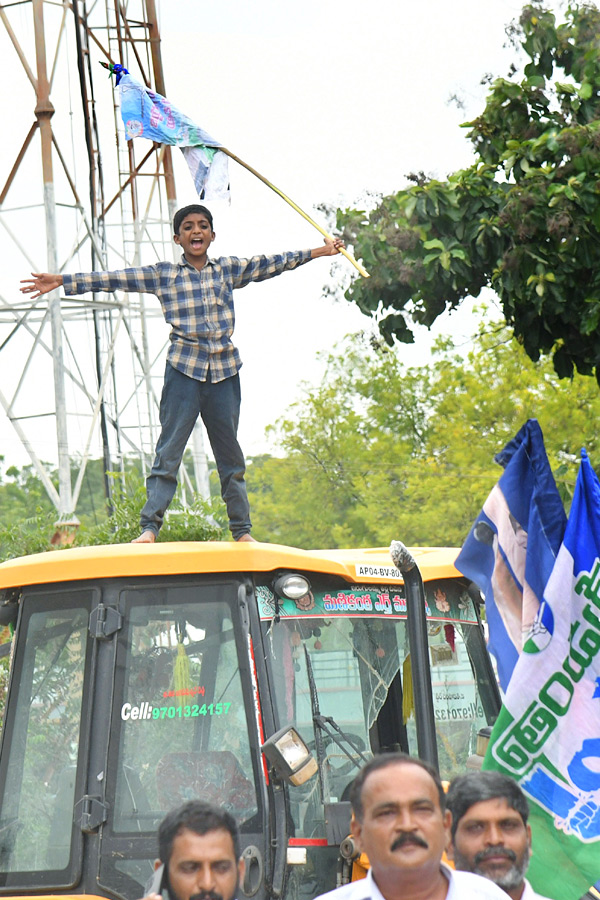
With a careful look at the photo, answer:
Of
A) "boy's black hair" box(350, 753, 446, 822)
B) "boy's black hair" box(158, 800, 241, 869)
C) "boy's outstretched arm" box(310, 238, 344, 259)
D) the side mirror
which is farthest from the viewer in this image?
"boy's outstretched arm" box(310, 238, 344, 259)

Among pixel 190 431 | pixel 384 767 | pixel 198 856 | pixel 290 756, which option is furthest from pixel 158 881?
pixel 190 431

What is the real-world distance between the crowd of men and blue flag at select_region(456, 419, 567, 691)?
36.1 inches

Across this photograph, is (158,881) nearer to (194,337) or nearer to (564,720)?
(564,720)

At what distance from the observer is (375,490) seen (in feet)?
107

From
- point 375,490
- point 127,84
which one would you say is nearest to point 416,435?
point 375,490

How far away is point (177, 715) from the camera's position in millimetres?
5176

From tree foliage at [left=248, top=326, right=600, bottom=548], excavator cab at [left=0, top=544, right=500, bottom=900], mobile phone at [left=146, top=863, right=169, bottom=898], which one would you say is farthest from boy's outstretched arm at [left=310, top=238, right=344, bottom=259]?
tree foliage at [left=248, top=326, right=600, bottom=548]

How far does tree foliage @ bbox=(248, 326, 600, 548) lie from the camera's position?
25.5 metres

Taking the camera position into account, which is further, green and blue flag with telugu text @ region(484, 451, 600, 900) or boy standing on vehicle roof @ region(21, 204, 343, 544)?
boy standing on vehicle roof @ region(21, 204, 343, 544)

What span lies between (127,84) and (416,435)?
25691mm

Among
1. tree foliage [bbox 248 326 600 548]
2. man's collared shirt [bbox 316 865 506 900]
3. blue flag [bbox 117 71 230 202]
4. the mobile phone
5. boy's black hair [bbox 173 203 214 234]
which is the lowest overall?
man's collared shirt [bbox 316 865 506 900]

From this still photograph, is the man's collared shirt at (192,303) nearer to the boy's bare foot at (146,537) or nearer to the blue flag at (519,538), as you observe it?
the boy's bare foot at (146,537)

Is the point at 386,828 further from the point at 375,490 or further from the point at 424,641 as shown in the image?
the point at 375,490

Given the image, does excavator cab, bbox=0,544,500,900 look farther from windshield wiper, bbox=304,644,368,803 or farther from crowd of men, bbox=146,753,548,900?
crowd of men, bbox=146,753,548,900
